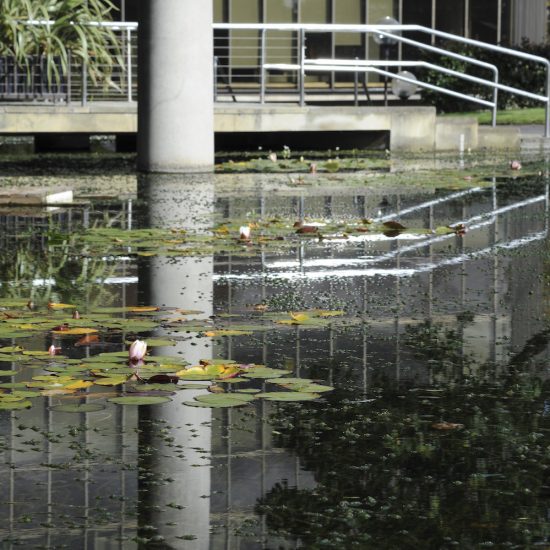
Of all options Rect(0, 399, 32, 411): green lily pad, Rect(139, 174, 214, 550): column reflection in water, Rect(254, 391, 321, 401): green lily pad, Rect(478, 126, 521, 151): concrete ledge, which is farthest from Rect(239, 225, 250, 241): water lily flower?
Rect(478, 126, 521, 151): concrete ledge

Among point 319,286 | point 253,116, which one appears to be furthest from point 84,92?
point 319,286

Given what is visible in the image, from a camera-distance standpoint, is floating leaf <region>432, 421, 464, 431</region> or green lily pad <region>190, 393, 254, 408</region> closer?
floating leaf <region>432, 421, 464, 431</region>

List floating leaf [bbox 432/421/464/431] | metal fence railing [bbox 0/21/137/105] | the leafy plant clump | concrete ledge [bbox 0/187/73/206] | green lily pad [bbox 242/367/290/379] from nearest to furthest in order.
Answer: floating leaf [bbox 432/421/464/431] < green lily pad [bbox 242/367/290/379] < concrete ledge [bbox 0/187/73/206] < the leafy plant clump < metal fence railing [bbox 0/21/137/105]

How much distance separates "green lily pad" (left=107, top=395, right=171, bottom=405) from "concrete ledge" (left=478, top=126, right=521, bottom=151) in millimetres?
16926

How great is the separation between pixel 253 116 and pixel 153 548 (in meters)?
16.5

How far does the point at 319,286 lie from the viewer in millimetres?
8102

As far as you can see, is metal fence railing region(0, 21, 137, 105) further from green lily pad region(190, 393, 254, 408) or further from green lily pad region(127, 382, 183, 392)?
green lily pad region(190, 393, 254, 408)

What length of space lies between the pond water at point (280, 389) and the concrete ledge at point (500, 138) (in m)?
11.3

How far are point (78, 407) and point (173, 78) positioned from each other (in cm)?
1105

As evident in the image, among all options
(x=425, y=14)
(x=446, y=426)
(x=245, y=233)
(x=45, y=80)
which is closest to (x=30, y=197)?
(x=245, y=233)

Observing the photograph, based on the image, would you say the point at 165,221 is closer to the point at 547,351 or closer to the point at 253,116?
the point at 547,351

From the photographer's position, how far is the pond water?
3.93 metres

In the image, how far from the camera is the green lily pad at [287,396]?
5.34 m

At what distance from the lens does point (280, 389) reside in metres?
5.52
